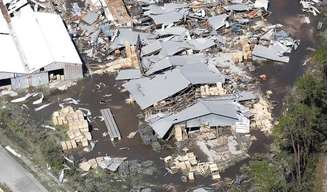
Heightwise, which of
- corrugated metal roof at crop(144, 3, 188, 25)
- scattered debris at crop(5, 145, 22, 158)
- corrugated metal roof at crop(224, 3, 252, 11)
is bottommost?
scattered debris at crop(5, 145, 22, 158)

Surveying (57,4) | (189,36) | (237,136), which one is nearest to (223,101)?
(237,136)

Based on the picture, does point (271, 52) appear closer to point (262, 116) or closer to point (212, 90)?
point (212, 90)

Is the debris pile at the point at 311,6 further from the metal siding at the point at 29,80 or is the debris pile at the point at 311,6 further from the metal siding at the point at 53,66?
the metal siding at the point at 29,80

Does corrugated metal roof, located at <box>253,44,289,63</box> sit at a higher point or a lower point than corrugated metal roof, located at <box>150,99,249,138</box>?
higher

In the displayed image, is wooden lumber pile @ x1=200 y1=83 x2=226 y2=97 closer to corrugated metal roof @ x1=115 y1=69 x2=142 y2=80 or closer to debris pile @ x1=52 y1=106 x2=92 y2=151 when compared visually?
corrugated metal roof @ x1=115 y1=69 x2=142 y2=80

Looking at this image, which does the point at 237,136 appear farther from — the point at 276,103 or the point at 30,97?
the point at 30,97

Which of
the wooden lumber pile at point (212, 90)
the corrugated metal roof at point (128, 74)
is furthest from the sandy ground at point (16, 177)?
the wooden lumber pile at point (212, 90)

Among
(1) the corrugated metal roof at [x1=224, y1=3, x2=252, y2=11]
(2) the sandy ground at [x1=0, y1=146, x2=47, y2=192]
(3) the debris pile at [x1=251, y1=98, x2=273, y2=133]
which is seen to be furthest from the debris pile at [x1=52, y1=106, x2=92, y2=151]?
(1) the corrugated metal roof at [x1=224, y1=3, x2=252, y2=11]
